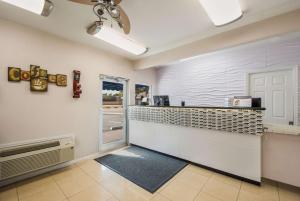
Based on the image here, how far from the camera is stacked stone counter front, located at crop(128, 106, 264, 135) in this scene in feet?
6.84

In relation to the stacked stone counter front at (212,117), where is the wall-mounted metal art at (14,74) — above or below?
above

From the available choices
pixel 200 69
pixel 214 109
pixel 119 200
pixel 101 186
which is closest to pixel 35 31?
pixel 101 186

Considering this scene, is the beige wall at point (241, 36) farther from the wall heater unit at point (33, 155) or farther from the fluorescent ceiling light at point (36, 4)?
the wall heater unit at point (33, 155)

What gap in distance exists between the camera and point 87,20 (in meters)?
2.14

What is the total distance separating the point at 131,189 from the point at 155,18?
2.58 meters

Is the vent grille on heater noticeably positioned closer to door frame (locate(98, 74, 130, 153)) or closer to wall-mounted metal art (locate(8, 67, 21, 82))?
door frame (locate(98, 74, 130, 153))

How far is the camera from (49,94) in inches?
99.6

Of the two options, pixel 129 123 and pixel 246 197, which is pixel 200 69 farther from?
pixel 246 197

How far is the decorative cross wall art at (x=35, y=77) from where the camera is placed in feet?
7.07

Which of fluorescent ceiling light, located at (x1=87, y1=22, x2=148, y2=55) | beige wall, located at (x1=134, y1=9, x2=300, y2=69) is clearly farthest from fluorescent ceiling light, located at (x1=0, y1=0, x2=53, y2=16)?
beige wall, located at (x1=134, y1=9, x2=300, y2=69)

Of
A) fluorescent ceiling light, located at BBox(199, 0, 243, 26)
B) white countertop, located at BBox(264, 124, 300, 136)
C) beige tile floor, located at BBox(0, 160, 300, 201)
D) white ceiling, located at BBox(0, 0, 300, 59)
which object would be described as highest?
white ceiling, located at BBox(0, 0, 300, 59)

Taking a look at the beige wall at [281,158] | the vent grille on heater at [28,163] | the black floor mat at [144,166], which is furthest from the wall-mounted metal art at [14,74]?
the beige wall at [281,158]

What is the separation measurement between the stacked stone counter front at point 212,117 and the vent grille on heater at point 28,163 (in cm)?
204

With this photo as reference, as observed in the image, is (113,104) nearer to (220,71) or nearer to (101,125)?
(101,125)
